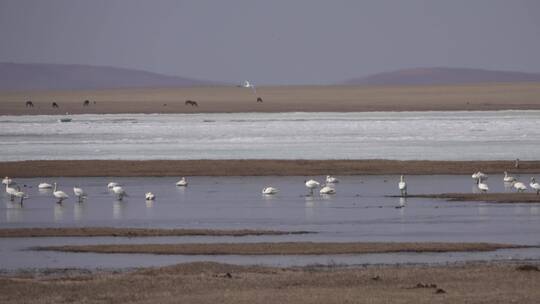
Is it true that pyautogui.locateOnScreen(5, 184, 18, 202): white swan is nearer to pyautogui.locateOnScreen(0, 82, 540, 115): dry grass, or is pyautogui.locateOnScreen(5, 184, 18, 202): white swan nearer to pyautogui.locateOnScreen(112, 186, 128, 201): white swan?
pyautogui.locateOnScreen(112, 186, 128, 201): white swan

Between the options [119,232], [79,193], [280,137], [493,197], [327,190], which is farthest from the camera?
[280,137]

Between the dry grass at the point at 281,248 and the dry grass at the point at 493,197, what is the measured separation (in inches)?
305

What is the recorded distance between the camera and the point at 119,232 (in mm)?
21531

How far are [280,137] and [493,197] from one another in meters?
22.9

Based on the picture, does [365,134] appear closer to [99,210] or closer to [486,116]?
[486,116]

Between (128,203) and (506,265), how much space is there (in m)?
12.6

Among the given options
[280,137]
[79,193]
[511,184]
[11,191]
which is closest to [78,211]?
[79,193]

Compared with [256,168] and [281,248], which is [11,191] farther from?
[281,248]

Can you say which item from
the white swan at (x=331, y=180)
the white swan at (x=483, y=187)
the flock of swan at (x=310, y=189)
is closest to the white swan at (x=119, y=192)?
the flock of swan at (x=310, y=189)

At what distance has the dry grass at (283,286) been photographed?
13383mm

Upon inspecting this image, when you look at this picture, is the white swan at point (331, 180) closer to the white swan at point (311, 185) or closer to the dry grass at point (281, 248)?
the white swan at point (311, 185)

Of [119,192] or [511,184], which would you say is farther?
[511,184]

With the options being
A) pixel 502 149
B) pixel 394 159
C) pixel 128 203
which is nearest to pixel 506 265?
pixel 128 203

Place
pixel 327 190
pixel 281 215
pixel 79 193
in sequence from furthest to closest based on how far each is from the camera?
pixel 327 190 → pixel 79 193 → pixel 281 215
